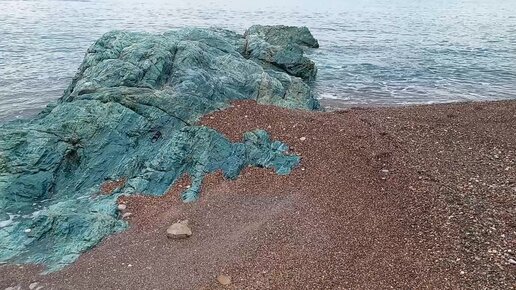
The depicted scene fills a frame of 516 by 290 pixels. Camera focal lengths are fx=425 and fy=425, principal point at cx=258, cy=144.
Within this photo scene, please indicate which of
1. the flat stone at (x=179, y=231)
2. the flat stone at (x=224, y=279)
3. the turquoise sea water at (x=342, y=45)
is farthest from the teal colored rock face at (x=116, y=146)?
the turquoise sea water at (x=342, y=45)

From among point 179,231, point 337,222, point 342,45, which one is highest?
point 337,222

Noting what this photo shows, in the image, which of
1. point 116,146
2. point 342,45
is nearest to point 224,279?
point 116,146

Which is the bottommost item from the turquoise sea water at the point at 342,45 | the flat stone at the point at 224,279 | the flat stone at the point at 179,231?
the turquoise sea water at the point at 342,45

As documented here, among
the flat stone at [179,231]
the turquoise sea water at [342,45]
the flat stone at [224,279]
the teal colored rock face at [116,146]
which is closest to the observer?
the flat stone at [224,279]

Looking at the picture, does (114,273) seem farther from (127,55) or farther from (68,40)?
(68,40)

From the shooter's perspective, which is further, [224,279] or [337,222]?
[337,222]

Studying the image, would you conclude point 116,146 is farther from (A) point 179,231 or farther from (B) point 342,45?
(B) point 342,45

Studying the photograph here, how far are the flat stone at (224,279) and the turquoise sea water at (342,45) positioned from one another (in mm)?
15457

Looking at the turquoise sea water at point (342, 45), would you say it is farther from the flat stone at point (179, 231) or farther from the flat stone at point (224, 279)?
the flat stone at point (224, 279)

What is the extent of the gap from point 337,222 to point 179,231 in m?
3.81

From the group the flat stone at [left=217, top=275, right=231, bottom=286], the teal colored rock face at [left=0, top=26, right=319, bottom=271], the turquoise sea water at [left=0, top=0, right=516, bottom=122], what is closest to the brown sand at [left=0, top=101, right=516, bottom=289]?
the flat stone at [left=217, top=275, right=231, bottom=286]

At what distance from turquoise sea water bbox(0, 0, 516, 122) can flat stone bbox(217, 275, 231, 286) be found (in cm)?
1546

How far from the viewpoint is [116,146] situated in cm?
1335

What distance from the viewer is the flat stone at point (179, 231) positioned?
1009cm
